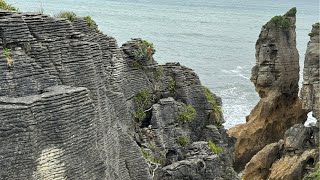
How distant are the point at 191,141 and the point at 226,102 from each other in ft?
136

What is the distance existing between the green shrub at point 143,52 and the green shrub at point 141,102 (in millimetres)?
1349

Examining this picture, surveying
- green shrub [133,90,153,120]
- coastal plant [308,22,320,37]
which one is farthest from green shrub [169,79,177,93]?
coastal plant [308,22,320,37]

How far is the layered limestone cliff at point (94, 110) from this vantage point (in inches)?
525

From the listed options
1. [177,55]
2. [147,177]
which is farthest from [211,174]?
[177,55]

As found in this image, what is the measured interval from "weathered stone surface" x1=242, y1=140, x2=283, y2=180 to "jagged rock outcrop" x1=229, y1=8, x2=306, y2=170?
547cm

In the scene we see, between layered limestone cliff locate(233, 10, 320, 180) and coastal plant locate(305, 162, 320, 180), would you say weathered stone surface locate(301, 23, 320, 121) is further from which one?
coastal plant locate(305, 162, 320, 180)

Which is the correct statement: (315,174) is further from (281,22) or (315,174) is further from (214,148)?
(281,22)

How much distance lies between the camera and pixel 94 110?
1482 cm

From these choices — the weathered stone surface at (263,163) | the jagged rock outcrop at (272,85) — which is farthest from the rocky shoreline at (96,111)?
the jagged rock outcrop at (272,85)

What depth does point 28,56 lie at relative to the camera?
1474 centimetres

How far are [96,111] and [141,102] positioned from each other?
641cm

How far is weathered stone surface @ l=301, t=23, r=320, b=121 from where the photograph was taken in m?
37.5

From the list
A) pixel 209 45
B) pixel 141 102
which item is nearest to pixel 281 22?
pixel 141 102

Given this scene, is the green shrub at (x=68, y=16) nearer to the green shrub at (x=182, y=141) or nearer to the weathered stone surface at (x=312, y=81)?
the green shrub at (x=182, y=141)
